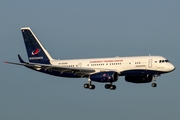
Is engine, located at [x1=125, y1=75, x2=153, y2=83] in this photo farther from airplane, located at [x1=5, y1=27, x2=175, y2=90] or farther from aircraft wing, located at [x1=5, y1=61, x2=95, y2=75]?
aircraft wing, located at [x1=5, y1=61, x2=95, y2=75]

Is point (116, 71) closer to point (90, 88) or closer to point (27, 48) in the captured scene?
point (90, 88)

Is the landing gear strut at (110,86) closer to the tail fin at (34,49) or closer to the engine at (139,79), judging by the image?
the engine at (139,79)

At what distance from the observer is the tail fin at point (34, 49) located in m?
132

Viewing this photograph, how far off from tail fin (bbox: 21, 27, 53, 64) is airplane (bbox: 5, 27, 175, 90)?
75cm

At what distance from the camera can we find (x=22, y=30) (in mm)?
136500

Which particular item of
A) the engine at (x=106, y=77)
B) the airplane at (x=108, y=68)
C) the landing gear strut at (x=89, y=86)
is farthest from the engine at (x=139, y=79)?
the landing gear strut at (x=89, y=86)

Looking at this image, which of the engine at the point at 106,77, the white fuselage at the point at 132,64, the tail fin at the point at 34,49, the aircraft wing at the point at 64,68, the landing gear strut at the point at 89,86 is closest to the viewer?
the white fuselage at the point at 132,64

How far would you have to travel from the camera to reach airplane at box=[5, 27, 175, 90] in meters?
116

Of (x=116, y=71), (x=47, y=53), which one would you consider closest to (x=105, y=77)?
(x=116, y=71)

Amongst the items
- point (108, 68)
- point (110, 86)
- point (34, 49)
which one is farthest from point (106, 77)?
point (34, 49)

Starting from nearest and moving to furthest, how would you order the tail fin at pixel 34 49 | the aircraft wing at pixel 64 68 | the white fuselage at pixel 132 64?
the white fuselage at pixel 132 64 → the aircraft wing at pixel 64 68 → the tail fin at pixel 34 49

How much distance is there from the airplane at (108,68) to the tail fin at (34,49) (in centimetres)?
75

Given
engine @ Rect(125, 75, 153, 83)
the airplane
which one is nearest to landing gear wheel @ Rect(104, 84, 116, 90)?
the airplane

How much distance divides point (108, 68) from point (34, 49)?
21.0m
